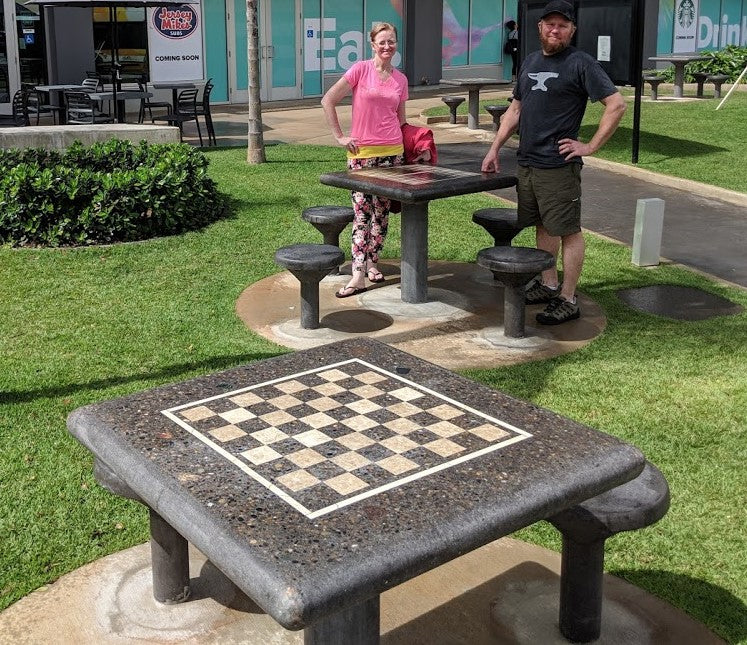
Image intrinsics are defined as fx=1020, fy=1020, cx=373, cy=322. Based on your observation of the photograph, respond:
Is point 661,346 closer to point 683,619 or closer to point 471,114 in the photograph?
point 683,619

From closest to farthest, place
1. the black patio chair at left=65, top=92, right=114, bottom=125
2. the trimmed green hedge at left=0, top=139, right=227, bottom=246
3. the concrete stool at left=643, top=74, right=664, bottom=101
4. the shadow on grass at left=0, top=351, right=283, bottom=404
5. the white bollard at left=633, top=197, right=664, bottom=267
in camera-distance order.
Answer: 1. the shadow on grass at left=0, top=351, right=283, bottom=404
2. the white bollard at left=633, top=197, right=664, bottom=267
3. the trimmed green hedge at left=0, top=139, right=227, bottom=246
4. the black patio chair at left=65, top=92, right=114, bottom=125
5. the concrete stool at left=643, top=74, right=664, bottom=101

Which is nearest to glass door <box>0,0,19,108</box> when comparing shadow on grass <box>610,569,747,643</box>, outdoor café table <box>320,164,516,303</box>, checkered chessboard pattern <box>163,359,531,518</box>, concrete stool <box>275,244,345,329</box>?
outdoor café table <box>320,164,516,303</box>

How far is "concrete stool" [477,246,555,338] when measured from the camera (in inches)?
260

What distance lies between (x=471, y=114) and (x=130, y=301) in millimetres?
12019

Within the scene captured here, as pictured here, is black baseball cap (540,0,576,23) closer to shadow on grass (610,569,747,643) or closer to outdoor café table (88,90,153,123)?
shadow on grass (610,569,747,643)

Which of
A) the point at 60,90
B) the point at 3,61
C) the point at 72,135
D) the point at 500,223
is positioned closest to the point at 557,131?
the point at 500,223

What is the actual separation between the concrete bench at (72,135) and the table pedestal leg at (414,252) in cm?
535

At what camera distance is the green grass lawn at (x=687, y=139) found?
45.2 ft

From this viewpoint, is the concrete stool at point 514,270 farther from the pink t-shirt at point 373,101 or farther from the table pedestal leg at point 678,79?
the table pedestal leg at point 678,79

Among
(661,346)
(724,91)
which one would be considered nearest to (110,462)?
(661,346)

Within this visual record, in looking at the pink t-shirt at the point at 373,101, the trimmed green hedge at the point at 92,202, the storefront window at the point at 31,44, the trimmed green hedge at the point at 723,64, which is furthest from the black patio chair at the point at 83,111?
the trimmed green hedge at the point at 723,64

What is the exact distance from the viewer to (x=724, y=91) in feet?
81.9

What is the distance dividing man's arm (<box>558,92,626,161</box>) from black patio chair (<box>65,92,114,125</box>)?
10.7 m

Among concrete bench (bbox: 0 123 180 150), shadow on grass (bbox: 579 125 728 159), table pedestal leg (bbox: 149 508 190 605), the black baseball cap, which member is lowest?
table pedestal leg (bbox: 149 508 190 605)
